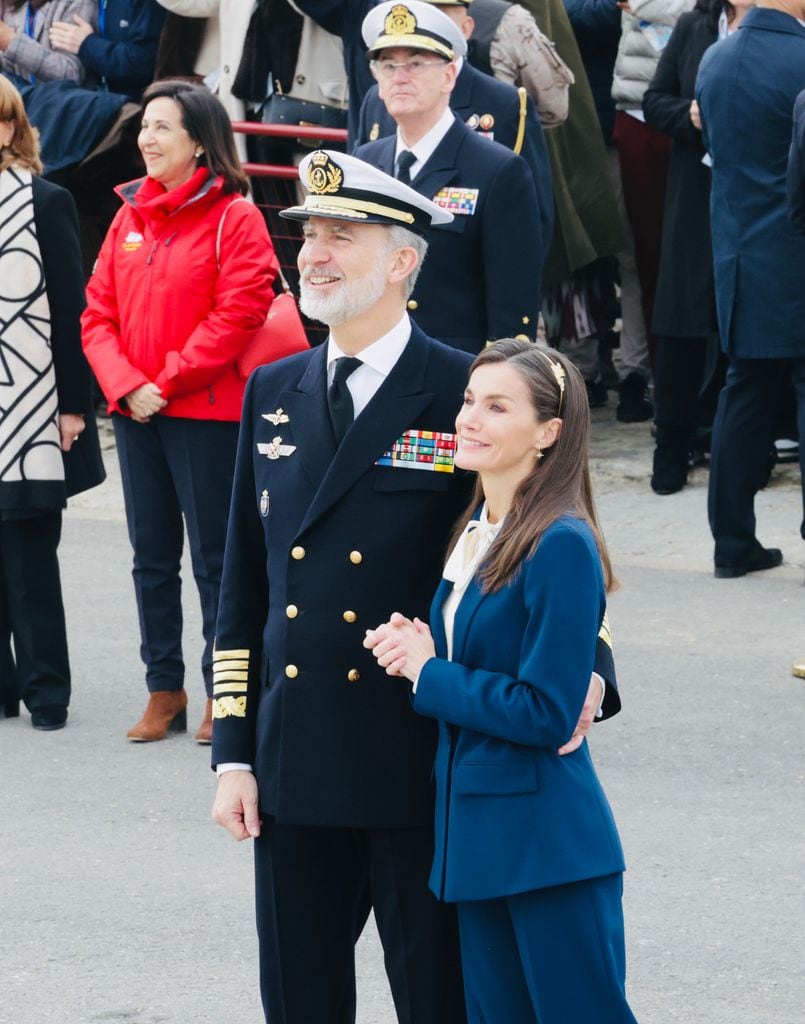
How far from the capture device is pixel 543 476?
11.5ft

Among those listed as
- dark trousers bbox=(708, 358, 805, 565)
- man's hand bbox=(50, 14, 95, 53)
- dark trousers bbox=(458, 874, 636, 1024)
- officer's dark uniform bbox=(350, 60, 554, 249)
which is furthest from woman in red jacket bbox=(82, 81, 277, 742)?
man's hand bbox=(50, 14, 95, 53)

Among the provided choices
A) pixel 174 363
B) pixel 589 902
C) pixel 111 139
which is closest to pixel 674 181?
pixel 111 139

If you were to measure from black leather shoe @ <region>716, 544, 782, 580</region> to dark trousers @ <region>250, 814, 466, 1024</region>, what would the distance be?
461 cm

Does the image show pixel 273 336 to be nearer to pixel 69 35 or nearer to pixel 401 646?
pixel 401 646

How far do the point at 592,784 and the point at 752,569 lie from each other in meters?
4.78

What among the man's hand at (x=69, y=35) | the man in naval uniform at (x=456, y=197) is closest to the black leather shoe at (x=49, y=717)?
the man in naval uniform at (x=456, y=197)

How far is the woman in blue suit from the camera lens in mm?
3373

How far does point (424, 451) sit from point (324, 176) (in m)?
0.52

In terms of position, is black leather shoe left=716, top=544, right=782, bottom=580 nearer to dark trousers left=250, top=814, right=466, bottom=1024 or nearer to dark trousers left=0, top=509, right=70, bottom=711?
dark trousers left=0, top=509, right=70, bottom=711

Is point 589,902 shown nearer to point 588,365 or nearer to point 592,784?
point 592,784

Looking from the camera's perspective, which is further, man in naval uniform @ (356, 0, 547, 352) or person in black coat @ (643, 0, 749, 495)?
person in black coat @ (643, 0, 749, 495)

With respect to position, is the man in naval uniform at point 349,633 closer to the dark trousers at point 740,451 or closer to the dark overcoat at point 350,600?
the dark overcoat at point 350,600

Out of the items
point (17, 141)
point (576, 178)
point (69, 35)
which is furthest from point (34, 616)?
point (69, 35)

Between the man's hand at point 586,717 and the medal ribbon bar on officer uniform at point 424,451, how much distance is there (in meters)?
0.47
